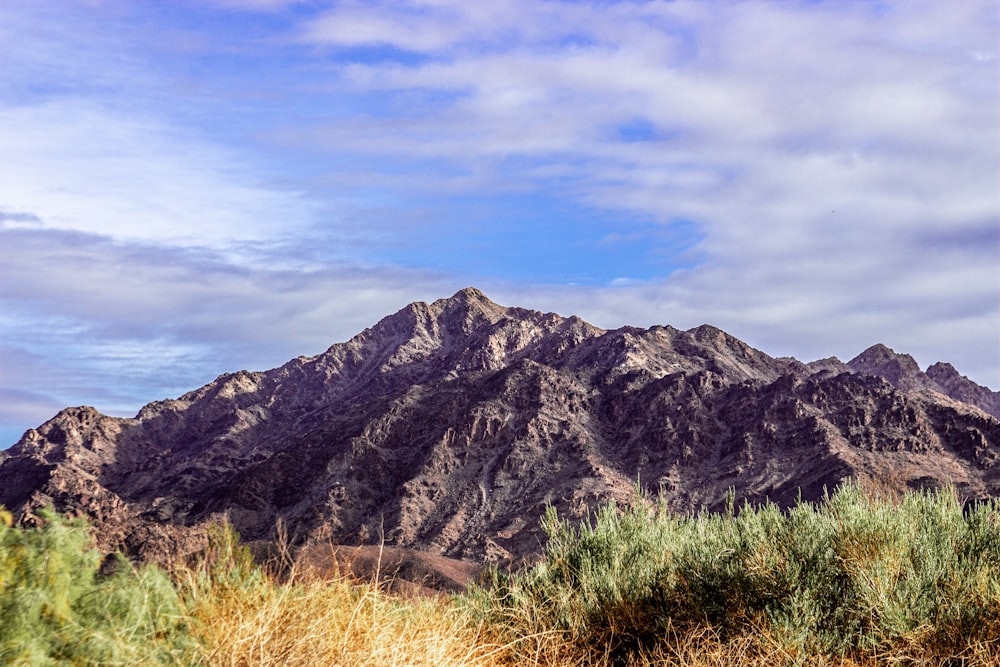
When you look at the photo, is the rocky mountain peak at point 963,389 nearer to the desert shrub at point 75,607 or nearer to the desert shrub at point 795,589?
the desert shrub at point 795,589

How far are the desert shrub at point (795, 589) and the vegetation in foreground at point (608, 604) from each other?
3cm

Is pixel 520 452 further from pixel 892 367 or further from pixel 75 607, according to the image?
pixel 892 367


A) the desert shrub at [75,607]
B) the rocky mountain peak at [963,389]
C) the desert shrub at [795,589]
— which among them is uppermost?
the rocky mountain peak at [963,389]

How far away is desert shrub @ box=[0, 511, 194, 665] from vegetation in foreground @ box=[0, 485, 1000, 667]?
0.05 ft

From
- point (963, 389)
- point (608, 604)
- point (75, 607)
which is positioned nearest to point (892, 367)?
point (963, 389)

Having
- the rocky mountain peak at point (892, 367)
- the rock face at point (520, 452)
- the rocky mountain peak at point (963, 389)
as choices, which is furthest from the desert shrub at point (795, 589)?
the rocky mountain peak at point (963, 389)

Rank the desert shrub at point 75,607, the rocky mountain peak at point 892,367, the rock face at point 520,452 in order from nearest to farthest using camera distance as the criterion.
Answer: the desert shrub at point 75,607 < the rock face at point 520,452 < the rocky mountain peak at point 892,367

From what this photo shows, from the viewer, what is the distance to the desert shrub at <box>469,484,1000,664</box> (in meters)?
9.34

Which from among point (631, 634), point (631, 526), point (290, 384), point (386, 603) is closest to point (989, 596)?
point (631, 634)

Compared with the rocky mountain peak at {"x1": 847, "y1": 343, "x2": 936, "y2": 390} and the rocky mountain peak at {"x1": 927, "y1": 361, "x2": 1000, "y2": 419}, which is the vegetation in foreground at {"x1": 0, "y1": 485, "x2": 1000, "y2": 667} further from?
the rocky mountain peak at {"x1": 927, "y1": 361, "x2": 1000, "y2": 419}

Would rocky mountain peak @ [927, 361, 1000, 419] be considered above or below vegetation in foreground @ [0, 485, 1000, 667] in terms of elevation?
above

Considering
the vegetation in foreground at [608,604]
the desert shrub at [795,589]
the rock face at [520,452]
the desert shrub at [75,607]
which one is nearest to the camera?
the desert shrub at [75,607]

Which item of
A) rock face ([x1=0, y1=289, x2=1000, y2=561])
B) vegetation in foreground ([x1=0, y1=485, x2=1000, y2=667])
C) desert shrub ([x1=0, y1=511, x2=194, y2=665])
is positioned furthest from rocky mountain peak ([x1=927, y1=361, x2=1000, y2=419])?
desert shrub ([x1=0, y1=511, x2=194, y2=665])

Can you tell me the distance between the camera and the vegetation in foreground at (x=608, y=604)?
7500 millimetres
